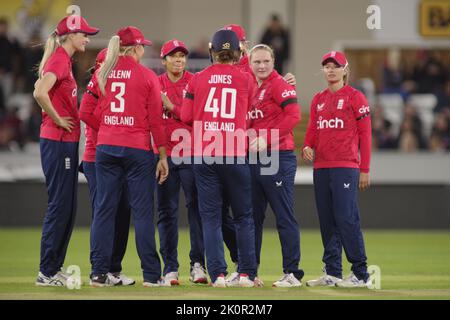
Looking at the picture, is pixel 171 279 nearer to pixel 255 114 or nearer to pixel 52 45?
pixel 255 114

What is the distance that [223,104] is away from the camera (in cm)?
1008

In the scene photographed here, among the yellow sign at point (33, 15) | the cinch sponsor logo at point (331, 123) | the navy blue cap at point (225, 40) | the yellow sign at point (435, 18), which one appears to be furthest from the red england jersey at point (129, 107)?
the yellow sign at point (435, 18)

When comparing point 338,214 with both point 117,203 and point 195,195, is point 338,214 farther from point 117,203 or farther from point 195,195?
point 117,203

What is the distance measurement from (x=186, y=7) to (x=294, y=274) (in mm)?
16680

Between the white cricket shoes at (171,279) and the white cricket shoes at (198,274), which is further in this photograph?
the white cricket shoes at (198,274)

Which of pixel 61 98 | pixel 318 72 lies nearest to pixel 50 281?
pixel 61 98

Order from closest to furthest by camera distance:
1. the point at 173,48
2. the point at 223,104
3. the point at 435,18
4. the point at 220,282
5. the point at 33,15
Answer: the point at 223,104 → the point at 220,282 → the point at 173,48 → the point at 33,15 → the point at 435,18

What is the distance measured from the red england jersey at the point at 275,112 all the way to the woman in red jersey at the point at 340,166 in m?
0.35

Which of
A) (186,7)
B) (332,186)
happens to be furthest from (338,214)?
(186,7)

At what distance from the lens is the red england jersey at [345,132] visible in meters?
10.6

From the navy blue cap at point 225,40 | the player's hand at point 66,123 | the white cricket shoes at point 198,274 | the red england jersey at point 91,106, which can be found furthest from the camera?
the white cricket shoes at point 198,274

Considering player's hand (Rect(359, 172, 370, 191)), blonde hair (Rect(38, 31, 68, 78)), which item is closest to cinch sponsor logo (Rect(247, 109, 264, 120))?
player's hand (Rect(359, 172, 370, 191))

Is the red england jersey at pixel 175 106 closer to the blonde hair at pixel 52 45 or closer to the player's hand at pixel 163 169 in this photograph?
the player's hand at pixel 163 169

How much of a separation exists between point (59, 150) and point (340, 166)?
279 centimetres
